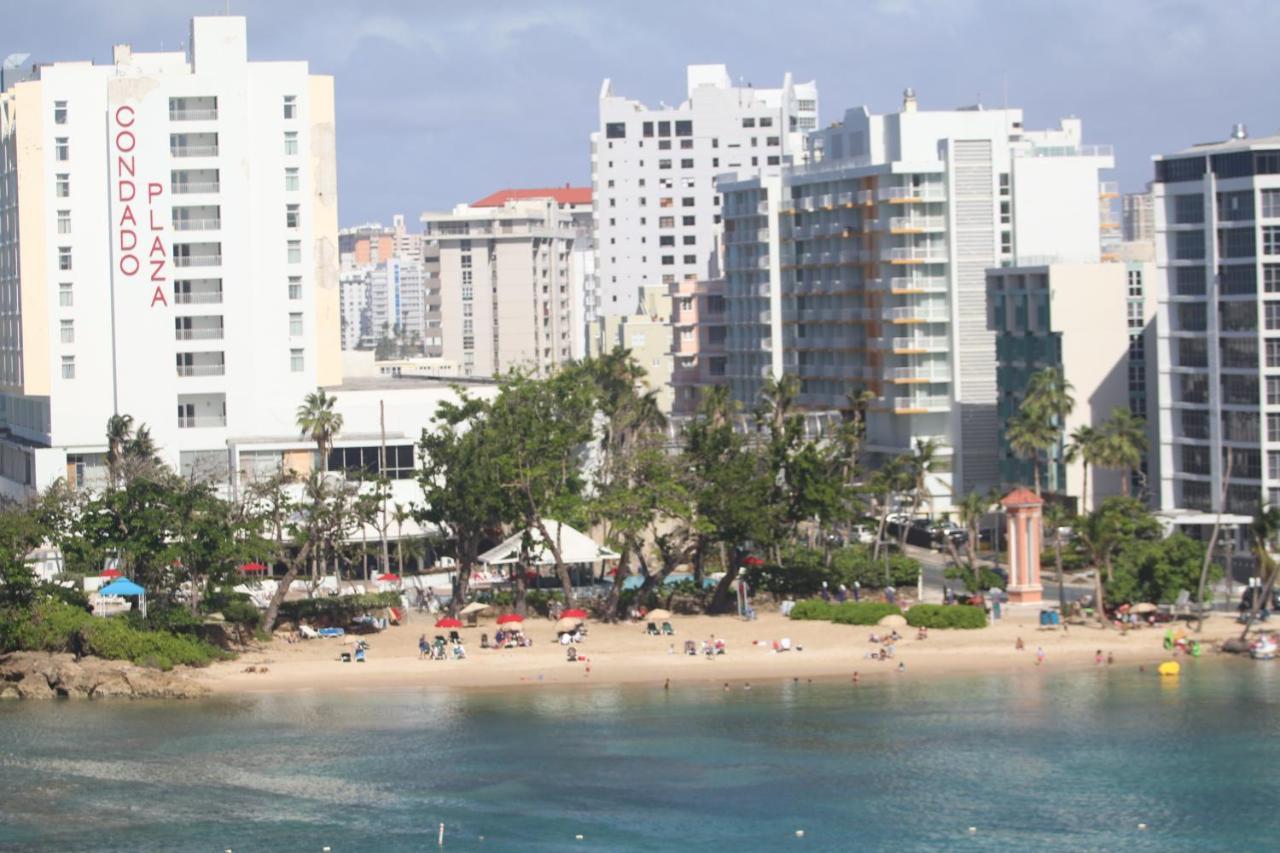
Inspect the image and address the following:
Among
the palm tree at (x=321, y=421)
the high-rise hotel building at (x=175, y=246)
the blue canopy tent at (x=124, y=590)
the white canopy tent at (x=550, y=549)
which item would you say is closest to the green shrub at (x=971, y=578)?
the white canopy tent at (x=550, y=549)

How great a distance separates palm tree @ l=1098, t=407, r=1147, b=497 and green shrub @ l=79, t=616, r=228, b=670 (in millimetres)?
44178

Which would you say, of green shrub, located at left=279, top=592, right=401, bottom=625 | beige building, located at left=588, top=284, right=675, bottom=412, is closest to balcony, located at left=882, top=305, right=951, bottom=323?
green shrub, located at left=279, top=592, right=401, bottom=625

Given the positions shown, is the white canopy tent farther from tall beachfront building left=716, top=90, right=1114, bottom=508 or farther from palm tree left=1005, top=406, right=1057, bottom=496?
tall beachfront building left=716, top=90, right=1114, bottom=508

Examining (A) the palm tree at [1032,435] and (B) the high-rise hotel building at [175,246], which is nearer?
(A) the palm tree at [1032,435]

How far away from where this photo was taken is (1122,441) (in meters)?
103

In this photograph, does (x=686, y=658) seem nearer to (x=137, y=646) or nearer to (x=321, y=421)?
(x=137, y=646)

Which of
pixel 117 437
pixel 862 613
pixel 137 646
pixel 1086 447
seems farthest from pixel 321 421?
pixel 1086 447

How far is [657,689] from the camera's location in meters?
82.6

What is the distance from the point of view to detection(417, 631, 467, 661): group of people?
86938mm

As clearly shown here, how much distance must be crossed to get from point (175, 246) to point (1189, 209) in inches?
2106

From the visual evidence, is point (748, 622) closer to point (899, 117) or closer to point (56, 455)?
point (56, 455)

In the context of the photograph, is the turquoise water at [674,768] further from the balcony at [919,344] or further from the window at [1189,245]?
the balcony at [919,344]

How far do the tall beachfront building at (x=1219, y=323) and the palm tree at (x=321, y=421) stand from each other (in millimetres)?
42145

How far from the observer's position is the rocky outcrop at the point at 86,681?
275 ft
